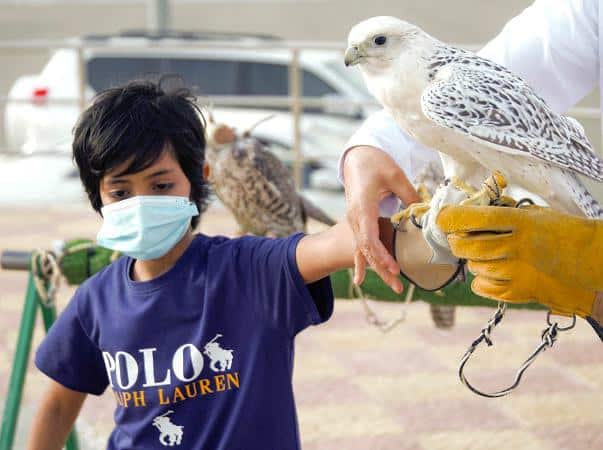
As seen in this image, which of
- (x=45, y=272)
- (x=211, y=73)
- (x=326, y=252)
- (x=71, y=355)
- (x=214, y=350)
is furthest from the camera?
(x=211, y=73)

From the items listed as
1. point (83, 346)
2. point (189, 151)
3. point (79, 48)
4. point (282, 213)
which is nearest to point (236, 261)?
point (189, 151)

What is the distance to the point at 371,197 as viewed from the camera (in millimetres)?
1420

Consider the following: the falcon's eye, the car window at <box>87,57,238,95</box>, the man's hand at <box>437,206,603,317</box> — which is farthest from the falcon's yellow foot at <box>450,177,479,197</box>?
the car window at <box>87,57,238,95</box>

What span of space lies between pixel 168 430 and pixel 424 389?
195 cm

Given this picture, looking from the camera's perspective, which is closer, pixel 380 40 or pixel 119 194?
pixel 380 40

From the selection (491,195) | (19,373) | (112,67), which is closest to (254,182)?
(19,373)

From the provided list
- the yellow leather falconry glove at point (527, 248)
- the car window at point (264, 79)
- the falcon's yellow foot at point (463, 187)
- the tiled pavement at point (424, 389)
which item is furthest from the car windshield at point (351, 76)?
the yellow leather falconry glove at point (527, 248)

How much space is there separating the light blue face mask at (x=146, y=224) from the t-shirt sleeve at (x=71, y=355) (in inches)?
6.1

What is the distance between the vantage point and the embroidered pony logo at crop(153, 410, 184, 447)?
5.30 ft

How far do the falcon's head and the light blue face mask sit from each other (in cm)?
35

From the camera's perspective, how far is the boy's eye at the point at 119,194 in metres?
1.65

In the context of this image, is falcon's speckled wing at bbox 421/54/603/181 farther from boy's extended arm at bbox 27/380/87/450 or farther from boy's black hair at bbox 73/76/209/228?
boy's extended arm at bbox 27/380/87/450

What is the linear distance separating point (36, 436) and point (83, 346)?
0.18 metres

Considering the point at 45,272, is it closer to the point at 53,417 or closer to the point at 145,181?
the point at 53,417
